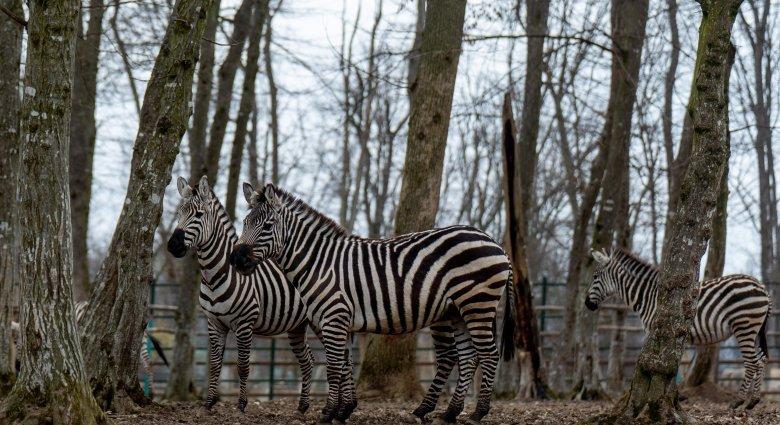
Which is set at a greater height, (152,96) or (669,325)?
(152,96)

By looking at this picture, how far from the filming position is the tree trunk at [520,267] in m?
12.5

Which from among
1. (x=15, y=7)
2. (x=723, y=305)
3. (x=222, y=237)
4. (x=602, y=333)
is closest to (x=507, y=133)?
(x=723, y=305)

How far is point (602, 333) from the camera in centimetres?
2348

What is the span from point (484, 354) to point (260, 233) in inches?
94.5

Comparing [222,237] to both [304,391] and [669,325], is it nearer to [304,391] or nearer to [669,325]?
[304,391]

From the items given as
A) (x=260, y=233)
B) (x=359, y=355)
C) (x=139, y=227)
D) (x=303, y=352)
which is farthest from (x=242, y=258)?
(x=359, y=355)

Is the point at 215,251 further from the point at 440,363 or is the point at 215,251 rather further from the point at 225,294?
the point at 440,363

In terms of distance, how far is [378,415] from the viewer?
952 cm

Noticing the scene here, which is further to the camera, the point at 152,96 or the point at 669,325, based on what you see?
the point at 152,96

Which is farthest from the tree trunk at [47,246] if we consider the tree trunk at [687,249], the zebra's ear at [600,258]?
the zebra's ear at [600,258]

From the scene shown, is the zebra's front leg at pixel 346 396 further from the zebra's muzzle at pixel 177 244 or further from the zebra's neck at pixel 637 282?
the zebra's neck at pixel 637 282

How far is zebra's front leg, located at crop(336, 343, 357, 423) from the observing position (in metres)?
8.76

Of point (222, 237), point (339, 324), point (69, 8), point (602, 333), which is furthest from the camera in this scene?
point (602, 333)

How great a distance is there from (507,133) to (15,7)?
6.24m
